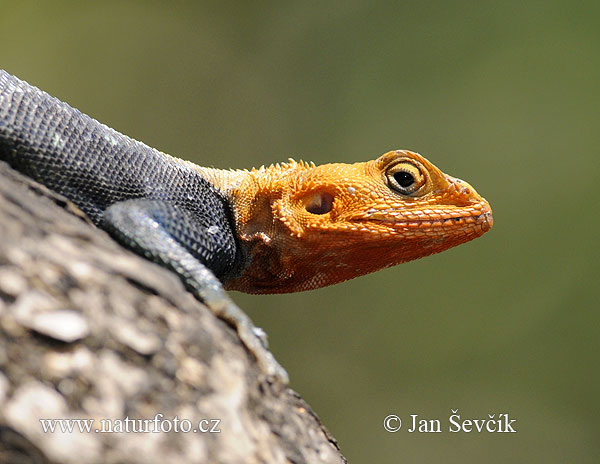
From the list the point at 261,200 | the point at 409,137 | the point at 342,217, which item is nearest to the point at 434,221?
the point at 342,217

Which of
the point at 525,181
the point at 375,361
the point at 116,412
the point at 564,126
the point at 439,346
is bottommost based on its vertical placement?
the point at 375,361

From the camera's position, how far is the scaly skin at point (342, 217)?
3.02 meters

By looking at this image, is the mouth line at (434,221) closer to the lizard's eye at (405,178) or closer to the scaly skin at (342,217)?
the scaly skin at (342,217)

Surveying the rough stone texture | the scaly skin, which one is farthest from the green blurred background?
the rough stone texture

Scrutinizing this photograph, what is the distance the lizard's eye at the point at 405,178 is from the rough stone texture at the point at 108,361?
5.08 ft

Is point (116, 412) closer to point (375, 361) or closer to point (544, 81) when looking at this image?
point (375, 361)

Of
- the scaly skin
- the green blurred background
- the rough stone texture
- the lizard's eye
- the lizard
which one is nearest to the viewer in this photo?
the rough stone texture

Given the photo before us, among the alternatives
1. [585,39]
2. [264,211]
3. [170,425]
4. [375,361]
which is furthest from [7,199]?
[585,39]

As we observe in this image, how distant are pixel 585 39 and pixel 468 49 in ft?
4.41

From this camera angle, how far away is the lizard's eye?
10.3ft

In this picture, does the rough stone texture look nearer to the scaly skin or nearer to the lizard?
the lizard

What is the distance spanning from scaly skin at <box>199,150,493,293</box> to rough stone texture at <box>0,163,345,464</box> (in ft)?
4.02

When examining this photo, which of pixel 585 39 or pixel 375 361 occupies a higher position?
pixel 585 39

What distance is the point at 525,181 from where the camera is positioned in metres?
7.21
